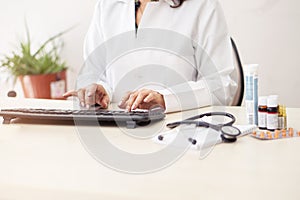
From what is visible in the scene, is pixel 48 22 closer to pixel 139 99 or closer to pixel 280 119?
pixel 139 99

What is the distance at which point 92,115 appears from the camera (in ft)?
3.08

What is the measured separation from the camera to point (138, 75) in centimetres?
139

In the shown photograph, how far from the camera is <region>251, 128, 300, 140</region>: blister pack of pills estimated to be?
0.79 metres

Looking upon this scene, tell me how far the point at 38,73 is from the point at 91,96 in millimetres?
1518

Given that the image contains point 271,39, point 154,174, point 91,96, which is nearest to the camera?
point 154,174

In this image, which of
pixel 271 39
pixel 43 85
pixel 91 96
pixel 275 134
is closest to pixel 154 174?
pixel 275 134

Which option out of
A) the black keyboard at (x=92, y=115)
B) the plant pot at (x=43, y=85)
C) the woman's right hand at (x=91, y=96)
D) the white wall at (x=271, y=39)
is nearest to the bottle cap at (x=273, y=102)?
the black keyboard at (x=92, y=115)

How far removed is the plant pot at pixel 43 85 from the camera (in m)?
2.50

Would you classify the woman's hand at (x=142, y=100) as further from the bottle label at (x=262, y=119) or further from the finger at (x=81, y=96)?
the bottle label at (x=262, y=119)

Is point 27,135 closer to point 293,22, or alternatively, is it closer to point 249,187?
point 249,187

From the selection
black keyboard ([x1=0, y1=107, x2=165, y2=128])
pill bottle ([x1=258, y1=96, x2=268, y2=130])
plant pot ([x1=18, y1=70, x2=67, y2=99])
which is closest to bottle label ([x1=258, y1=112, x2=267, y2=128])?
pill bottle ([x1=258, y1=96, x2=268, y2=130])

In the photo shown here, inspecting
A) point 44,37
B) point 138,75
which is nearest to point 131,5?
point 138,75

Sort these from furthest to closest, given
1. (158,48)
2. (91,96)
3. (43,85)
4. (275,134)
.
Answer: (43,85) < (158,48) < (91,96) < (275,134)

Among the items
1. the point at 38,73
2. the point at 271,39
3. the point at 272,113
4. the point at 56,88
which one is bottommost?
the point at 56,88
